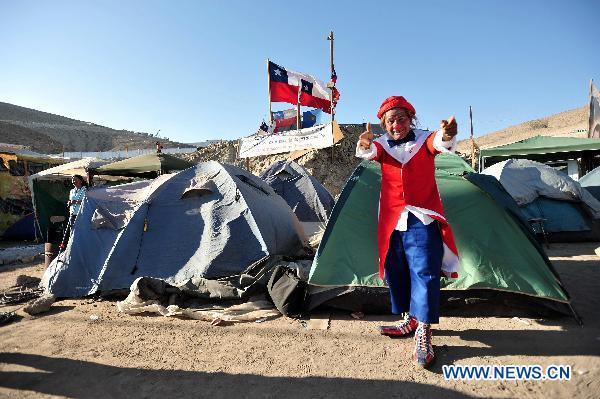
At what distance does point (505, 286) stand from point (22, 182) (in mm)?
13467

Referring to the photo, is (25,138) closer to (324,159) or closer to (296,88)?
(324,159)

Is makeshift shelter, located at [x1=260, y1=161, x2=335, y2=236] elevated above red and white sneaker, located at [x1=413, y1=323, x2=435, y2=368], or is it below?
above

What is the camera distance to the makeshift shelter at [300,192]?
9.83m

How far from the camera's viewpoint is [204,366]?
2877mm

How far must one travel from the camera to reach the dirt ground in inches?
97.9

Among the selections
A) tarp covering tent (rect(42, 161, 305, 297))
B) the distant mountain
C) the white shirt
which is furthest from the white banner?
the distant mountain

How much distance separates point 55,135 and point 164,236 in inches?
2647

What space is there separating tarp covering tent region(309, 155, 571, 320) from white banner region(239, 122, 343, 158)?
289 inches

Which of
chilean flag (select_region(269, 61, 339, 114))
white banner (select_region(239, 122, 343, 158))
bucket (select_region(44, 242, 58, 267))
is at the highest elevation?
chilean flag (select_region(269, 61, 339, 114))

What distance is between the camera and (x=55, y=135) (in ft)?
193

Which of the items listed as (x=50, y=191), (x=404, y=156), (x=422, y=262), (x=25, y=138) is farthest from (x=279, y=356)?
(x=25, y=138)

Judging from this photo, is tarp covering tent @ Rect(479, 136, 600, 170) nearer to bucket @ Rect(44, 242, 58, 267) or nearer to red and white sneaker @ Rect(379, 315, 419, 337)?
red and white sneaker @ Rect(379, 315, 419, 337)

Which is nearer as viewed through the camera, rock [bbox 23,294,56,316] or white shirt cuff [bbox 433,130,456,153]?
white shirt cuff [bbox 433,130,456,153]

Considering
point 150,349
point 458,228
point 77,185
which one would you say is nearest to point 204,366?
point 150,349
